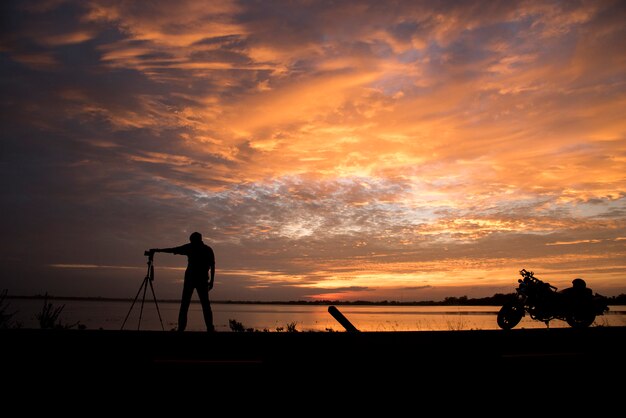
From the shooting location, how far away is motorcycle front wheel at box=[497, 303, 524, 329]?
55.9 ft

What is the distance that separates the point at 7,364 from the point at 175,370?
1.84 m

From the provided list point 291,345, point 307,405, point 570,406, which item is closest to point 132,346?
point 291,345

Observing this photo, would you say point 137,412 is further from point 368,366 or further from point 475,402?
point 475,402

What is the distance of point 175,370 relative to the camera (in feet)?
15.0

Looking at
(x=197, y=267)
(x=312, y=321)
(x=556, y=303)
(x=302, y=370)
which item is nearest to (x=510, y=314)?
(x=556, y=303)

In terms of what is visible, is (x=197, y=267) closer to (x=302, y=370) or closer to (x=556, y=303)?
(x=302, y=370)

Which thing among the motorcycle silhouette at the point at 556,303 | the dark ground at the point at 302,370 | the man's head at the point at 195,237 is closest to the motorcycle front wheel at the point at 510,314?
the motorcycle silhouette at the point at 556,303

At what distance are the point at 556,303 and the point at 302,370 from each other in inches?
572

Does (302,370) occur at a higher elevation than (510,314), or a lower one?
higher

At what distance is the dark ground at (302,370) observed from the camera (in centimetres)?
423

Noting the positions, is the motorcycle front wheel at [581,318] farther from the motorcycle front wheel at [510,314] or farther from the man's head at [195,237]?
the man's head at [195,237]

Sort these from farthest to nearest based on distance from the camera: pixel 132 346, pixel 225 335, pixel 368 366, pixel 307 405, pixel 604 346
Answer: pixel 225 335 → pixel 604 346 → pixel 132 346 → pixel 368 366 → pixel 307 405

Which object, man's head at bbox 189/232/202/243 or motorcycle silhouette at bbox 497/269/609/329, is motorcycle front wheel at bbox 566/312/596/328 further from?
man's head at bbox 189/232/202/243

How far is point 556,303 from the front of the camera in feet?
53.7
